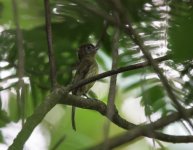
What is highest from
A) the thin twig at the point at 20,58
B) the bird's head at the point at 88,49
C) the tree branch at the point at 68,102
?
the thin twig at the point at 20,58

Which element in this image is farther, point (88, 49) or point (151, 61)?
point (88, 49)

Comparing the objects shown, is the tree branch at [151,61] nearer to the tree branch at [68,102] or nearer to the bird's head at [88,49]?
the tree branch at [68,102]

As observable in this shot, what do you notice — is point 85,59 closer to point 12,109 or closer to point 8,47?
point 12,109

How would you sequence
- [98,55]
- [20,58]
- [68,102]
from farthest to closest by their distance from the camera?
[98,55], [68,102], [20,58]

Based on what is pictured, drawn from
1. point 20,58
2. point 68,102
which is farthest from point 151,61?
point 68,102

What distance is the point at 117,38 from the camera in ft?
4.36

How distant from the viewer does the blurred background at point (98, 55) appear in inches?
36.6

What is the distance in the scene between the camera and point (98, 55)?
2158 mm

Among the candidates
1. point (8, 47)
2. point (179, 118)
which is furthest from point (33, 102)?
point (179, 118)

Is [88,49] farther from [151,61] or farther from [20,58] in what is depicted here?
[151,61]

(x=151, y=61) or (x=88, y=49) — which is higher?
(x=151, y=61)

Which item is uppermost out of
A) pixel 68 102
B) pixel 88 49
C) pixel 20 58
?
pixel 20 58

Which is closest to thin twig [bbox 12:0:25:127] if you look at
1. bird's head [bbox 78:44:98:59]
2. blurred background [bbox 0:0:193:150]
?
blurred background [bbox 0:0:193:150]

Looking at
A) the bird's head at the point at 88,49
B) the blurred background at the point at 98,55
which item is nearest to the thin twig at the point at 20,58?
the blurred background at the point at 98,55
